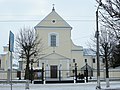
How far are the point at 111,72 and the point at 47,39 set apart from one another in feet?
61.3

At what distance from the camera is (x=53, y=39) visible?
67.5m

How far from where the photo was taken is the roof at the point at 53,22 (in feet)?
219

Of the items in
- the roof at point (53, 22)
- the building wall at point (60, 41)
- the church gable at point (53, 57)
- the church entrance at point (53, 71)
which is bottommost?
the church entrance at point (53, 71)

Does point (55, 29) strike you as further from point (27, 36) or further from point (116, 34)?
point (116, 34)

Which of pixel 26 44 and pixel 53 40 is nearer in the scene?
pixel 26 44

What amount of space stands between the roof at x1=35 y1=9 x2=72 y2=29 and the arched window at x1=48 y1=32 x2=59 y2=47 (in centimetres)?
170

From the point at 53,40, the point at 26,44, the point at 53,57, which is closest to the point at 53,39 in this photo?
the point at 53,40

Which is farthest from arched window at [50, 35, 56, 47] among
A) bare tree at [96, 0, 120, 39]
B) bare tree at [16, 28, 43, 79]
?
bare tree at [96, 0, 120, 39]

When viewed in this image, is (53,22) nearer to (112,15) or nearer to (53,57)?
(53,57)

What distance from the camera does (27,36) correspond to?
52875 mm

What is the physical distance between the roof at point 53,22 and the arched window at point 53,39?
170 cm

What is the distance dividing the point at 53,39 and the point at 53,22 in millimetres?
3612

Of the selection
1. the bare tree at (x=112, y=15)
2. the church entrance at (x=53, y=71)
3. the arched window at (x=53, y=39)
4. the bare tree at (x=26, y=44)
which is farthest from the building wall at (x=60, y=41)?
the bare tree at (x=112, y=15)

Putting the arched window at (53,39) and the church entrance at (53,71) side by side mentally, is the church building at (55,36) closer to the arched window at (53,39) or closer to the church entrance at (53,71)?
the arched window at (53,39)
